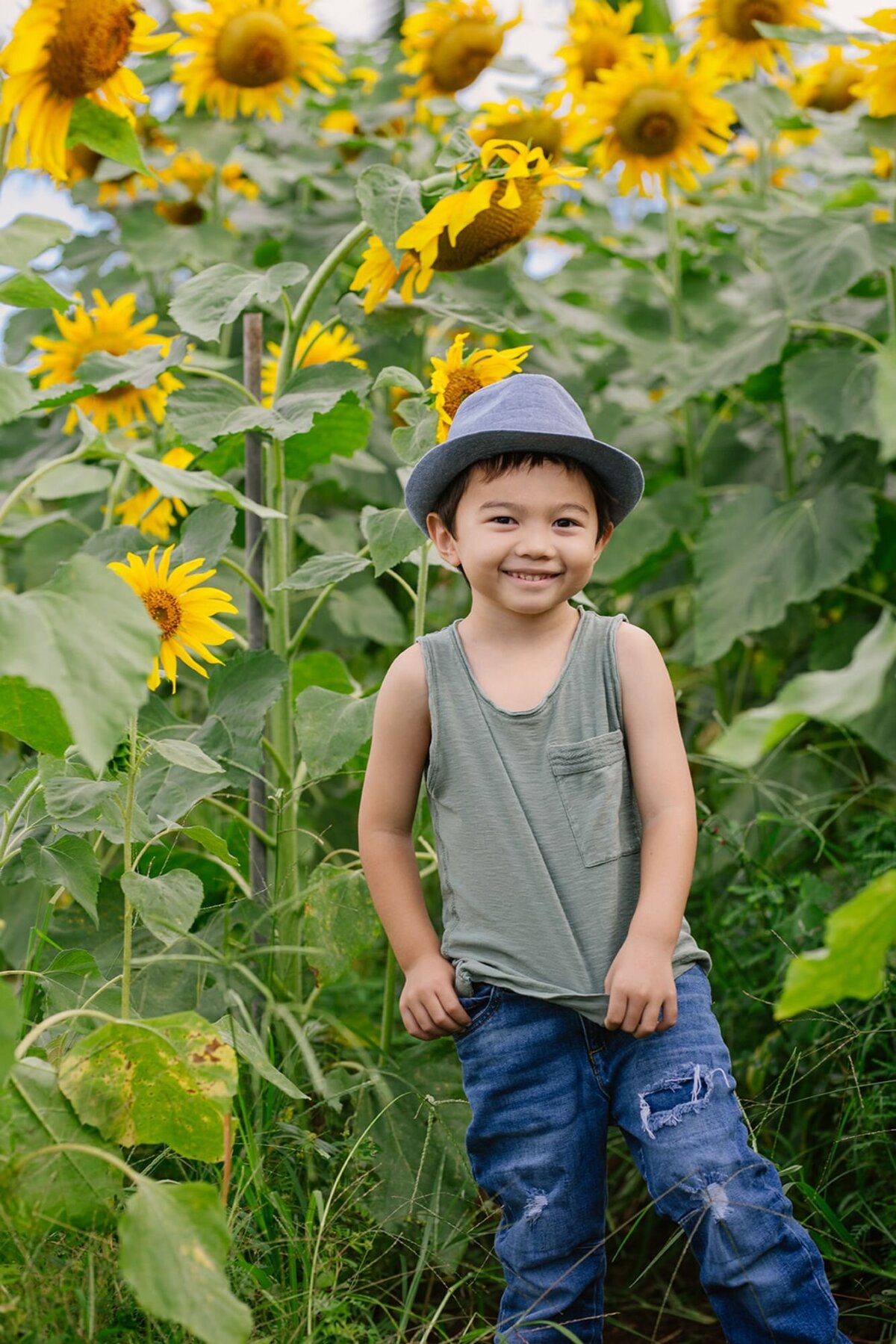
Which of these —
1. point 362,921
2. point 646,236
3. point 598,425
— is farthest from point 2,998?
point 646,236

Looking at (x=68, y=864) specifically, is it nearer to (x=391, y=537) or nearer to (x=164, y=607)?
(x=164, y=607)

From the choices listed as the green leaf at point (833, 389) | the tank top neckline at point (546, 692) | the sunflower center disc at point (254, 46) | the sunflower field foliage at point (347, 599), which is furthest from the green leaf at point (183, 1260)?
the sunflower center disc at point (254, 46)

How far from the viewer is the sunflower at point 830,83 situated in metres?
3.47

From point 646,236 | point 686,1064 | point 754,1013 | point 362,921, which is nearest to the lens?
point 686,1064

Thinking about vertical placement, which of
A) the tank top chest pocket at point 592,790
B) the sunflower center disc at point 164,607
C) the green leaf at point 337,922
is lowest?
the green leaf at point 337,922

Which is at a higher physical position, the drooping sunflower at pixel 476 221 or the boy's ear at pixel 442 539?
the drooping sunflower at pixel 476 221

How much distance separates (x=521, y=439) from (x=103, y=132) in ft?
2.44

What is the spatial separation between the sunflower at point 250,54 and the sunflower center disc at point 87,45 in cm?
86

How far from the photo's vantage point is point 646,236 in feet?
11.8

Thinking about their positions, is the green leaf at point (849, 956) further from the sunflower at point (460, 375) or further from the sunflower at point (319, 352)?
the sunflower at point (319, 352)

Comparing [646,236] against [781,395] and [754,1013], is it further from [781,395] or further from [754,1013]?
[754,1013]

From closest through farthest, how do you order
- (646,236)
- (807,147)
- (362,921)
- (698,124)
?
(362,921), (698,124), (646,236), (807,147)

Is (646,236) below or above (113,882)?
above

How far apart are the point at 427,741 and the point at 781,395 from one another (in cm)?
170
